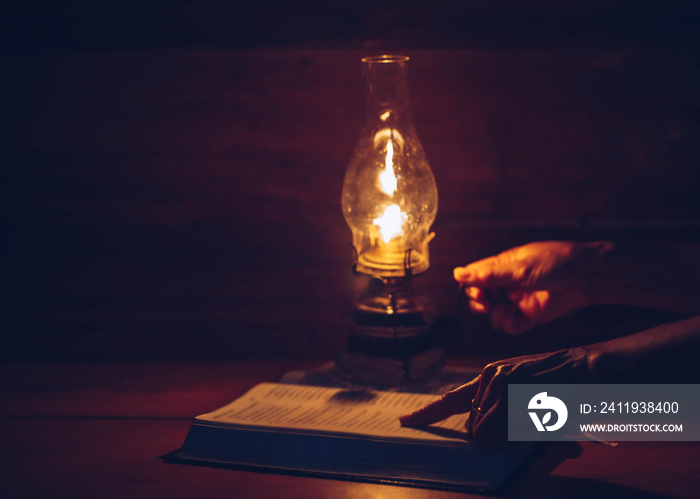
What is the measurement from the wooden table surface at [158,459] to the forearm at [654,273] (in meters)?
0.32

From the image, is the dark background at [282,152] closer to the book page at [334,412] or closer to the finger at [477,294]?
the finger at [477,294]

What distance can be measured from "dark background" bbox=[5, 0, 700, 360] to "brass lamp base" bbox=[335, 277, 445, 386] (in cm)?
10

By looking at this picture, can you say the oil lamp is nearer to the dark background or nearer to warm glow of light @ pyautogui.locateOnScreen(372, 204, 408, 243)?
warm glow of light @ pyautogui.locateOnScreen(372, 204, 408, 243)

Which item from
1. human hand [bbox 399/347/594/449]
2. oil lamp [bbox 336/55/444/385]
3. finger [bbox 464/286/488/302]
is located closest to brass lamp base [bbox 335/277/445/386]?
oil lamp [bbox 336/55/444/385]

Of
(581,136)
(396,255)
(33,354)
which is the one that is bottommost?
(33,354)

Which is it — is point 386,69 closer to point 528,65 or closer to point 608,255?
point 528,65

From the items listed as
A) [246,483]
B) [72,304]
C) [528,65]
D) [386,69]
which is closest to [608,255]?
[528,65]

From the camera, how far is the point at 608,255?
1.25 meters

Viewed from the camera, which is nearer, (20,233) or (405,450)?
(405,450)

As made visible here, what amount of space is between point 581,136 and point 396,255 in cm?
41

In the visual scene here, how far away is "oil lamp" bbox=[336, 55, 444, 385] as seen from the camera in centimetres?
125

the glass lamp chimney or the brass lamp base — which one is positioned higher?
the glass lamp chimney

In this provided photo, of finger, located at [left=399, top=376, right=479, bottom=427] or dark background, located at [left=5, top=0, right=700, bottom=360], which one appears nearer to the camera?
finger, located at [left=399, top=376, right=479, bottom=427]

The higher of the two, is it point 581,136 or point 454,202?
point 581,136
